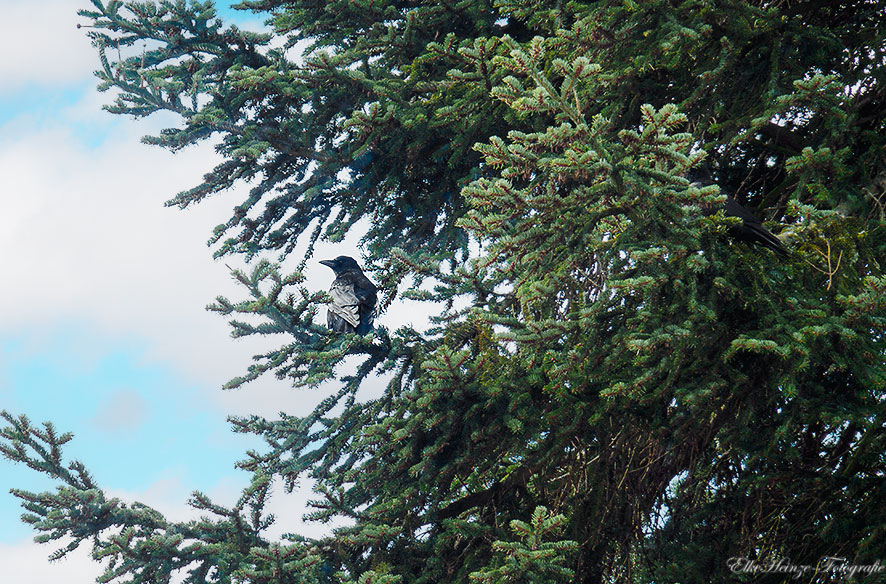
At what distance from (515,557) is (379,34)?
4.28 metres

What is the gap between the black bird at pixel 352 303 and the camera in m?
7.00

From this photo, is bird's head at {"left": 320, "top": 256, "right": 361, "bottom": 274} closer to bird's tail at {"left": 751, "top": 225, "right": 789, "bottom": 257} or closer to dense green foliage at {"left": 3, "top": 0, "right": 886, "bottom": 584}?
dense green foliage at {"left": 3, "top": 0, "right": 886, "bottom": 584}

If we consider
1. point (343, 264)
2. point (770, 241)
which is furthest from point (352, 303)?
point (770, 241)

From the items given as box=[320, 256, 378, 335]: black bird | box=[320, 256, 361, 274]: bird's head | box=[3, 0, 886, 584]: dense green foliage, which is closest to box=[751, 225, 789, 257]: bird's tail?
box=[3, 0, 886, 584]: dense green foliage

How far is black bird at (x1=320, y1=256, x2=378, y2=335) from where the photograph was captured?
7.00 meters

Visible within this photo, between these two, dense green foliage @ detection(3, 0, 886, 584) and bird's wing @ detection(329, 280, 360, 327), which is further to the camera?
bird's wing @ detection(329, 280, 360, 327)

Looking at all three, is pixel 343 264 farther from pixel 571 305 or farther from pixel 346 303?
pixel 571 305

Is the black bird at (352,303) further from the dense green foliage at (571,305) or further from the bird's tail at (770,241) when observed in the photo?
the bird's tail at (770,241)

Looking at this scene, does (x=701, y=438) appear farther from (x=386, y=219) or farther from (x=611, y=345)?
(x=386, y=219)

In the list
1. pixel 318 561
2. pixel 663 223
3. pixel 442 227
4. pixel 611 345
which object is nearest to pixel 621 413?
pixel 611 345

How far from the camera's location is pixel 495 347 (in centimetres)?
534

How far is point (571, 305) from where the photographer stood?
5762 millimetres

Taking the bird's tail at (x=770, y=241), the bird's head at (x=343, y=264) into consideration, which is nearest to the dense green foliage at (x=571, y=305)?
the bird's tail at (x=770, y=241)

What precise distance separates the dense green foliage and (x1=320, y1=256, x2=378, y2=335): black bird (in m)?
0.34
